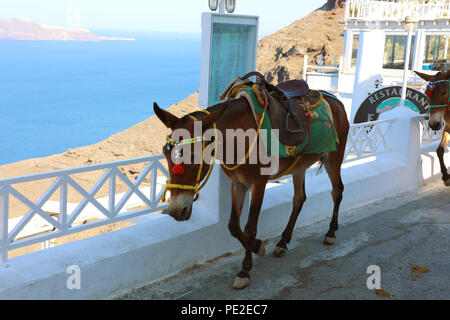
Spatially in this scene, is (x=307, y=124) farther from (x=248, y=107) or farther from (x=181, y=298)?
(x=181, y=298)

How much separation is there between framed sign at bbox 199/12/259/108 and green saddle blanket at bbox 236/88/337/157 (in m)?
0.87

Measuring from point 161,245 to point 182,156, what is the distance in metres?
1.44

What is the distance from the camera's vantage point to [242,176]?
17.0ft

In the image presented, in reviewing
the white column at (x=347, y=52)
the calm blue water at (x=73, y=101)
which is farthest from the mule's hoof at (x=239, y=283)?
the calm blue water at (x=73, y=101)

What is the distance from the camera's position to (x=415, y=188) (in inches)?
385

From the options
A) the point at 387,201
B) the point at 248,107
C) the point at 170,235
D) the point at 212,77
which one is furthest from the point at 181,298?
the point at 387,201

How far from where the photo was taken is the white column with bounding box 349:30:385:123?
3003 cm

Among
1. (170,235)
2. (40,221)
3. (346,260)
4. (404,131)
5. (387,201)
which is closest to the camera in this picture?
(170,235)

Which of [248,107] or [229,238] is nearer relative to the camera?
[248,107]

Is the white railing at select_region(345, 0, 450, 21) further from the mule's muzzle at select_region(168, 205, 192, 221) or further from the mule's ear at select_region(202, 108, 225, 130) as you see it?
the mule's muzzle at select_region(168, 205, 192, 221)
